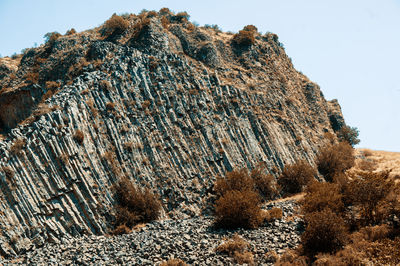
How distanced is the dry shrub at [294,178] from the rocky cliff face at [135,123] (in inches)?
51.4

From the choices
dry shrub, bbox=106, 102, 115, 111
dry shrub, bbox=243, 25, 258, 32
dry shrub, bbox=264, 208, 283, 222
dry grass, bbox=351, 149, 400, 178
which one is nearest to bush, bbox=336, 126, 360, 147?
dry grass, bbox=351, 149, 400, 178

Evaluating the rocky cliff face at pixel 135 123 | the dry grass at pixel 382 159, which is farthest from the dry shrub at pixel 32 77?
the dry grass at pixel 382 159

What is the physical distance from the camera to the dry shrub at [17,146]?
17000 mm

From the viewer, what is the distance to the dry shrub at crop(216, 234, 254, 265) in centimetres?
1285

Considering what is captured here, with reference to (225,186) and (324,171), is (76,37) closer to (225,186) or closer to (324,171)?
(225,186)

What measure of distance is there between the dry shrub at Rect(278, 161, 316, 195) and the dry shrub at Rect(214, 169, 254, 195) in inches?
152

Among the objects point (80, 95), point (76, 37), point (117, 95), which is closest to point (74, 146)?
point (80, 95)

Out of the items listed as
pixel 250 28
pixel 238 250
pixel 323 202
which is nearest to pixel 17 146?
pixel 238 250

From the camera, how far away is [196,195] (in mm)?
20797

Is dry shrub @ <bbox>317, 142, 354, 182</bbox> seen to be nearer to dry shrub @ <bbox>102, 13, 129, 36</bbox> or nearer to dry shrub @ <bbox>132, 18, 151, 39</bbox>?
dry shrub @ <bbox>132, 18, 151, 39</bbox>

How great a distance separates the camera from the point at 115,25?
2981 cm

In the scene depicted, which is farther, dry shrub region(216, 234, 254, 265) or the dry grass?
the dry grass

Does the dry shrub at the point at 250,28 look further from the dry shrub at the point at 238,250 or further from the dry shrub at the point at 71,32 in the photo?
the dry shrub at the point at 238,250

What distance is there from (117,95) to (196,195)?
11.0 m
